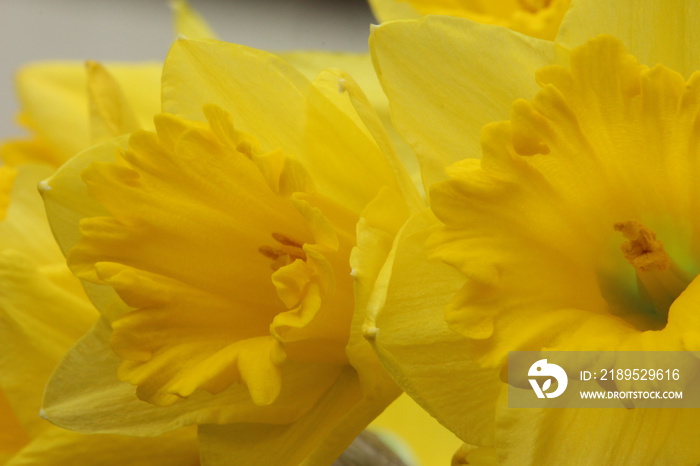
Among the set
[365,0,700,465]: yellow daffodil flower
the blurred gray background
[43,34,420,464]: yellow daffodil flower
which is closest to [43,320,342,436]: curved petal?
[43,34,420,464]: yellow daffodil flower

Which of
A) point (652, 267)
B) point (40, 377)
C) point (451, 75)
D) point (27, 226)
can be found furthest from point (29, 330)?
point (652, 267)

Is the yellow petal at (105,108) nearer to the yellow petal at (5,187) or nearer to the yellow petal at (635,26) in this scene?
the yellow petal at (5,187)

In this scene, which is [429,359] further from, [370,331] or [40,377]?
[40,377]

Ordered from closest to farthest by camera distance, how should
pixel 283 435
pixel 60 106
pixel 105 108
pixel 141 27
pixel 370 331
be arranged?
pixel 370 331, pixel 283 435, pixel 105 108, pixel 60 106, pixel 141 27

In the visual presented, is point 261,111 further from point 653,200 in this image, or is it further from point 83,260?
point 653,200

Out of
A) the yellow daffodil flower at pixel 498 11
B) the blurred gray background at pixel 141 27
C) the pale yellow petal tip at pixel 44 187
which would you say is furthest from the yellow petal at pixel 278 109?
the blurred gray background at pixel 141 27
